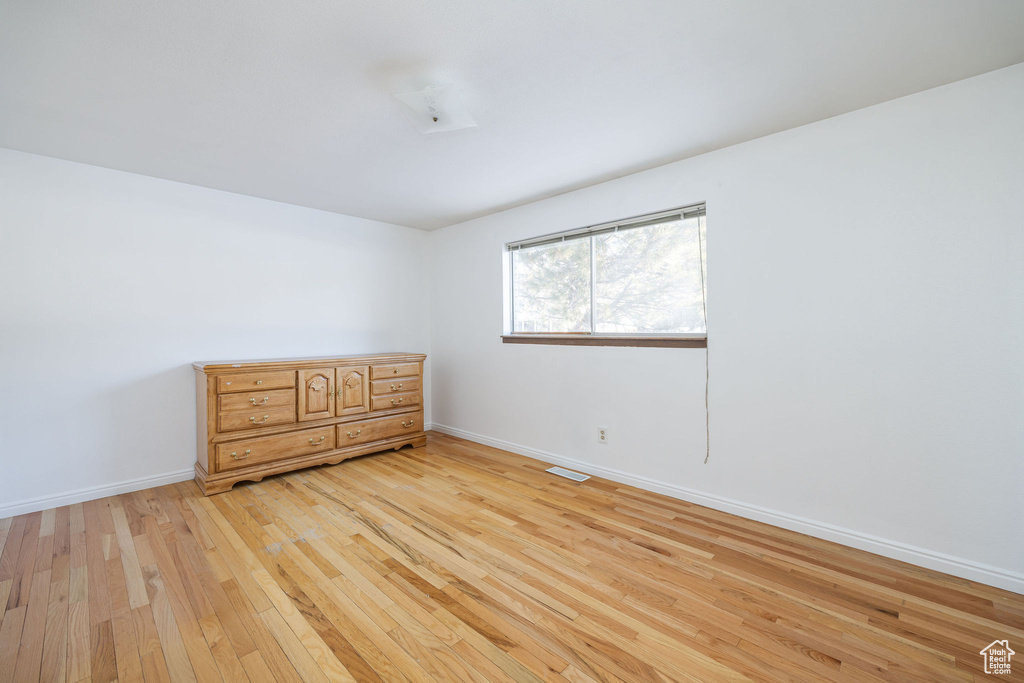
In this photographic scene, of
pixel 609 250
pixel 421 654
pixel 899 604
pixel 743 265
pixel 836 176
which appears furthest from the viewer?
pixel 609 250

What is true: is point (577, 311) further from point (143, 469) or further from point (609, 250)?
point (143, 469)

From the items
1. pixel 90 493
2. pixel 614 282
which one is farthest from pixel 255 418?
pixel 614 282

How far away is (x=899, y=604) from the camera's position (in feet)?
5.68

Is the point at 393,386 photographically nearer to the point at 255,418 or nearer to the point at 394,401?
the point at 394,401

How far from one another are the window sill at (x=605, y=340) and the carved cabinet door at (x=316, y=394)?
1.62m

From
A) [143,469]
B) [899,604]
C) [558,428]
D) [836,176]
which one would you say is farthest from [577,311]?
[143,469]

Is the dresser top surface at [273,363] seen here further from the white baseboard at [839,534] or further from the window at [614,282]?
the white baseboard at [839,534]

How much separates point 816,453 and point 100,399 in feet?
15.4

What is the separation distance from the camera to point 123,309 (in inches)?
118

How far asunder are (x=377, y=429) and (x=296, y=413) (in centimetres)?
74

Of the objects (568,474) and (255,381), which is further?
(568,474)

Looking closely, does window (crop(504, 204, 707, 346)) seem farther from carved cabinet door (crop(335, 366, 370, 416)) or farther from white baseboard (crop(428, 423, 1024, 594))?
carved cabinet door (crop(335, 366, 370, 416))

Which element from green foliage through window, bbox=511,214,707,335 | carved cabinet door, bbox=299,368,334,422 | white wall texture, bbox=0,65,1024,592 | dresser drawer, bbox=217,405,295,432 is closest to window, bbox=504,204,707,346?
green foliage through window, bbox=511,214,707,335

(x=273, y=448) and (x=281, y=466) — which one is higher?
(x=273, y=448)
